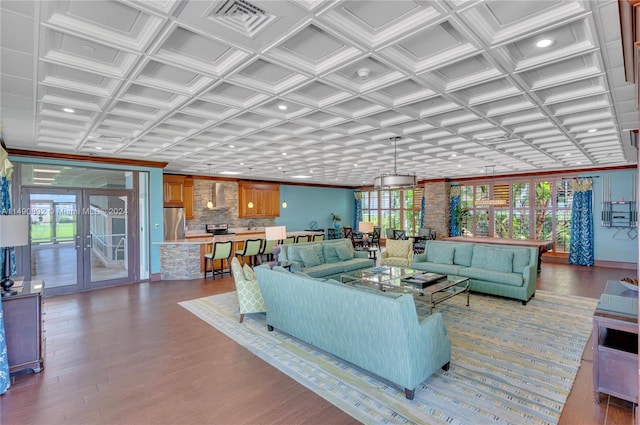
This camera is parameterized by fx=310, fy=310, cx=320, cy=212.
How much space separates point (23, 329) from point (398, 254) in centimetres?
698

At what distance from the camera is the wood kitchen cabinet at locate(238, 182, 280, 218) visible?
36.6ft

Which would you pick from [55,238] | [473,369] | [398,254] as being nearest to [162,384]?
[473,369]

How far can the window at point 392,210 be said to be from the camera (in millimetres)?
13414

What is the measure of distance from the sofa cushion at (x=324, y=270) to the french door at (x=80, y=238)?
4.35 meters

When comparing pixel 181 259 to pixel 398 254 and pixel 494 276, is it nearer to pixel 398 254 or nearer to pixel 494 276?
pixel 398 254

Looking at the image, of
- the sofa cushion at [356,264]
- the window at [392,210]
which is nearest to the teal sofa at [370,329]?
the sofa cushion at [356,264]

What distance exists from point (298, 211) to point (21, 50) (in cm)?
1097

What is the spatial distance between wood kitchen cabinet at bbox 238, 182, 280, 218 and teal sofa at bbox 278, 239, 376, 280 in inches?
191

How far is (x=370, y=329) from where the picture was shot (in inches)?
114

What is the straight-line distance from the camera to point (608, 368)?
261 centimetres

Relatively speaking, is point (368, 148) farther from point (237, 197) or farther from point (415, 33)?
point (237, 197)

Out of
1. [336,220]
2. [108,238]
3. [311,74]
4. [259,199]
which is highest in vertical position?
[311,74]

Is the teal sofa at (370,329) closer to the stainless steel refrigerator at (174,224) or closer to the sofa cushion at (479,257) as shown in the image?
the sofa cushion at (479,257)

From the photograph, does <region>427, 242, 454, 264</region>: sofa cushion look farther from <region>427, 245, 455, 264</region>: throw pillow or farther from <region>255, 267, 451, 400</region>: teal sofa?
<region>255, 267, 451, 400</region>: teal sofa
